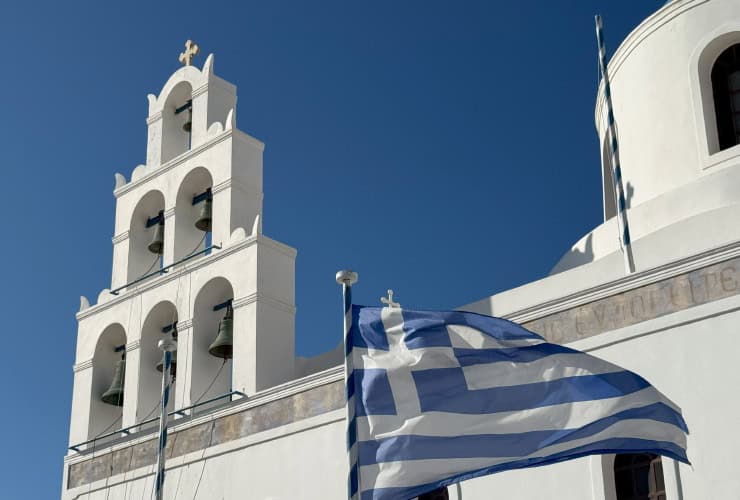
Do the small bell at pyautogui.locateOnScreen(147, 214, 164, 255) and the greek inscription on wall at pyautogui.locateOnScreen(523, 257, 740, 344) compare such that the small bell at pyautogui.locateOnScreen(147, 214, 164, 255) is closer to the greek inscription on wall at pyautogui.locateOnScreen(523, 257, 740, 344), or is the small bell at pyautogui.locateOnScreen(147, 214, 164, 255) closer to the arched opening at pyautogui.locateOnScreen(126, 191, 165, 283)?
the arched opening at pyautogui.locateOnScreen(126, 191, 165, 283)

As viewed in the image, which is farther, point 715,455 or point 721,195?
point 721,195

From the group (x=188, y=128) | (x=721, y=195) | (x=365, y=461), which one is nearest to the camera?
(x=365, y=461)

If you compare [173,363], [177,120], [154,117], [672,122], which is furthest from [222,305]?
[672,122]

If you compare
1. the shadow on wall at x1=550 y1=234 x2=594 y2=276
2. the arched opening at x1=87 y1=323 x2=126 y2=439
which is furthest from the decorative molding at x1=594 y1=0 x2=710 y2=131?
the arched opening at x1=87 y1=323 x2=126 y2=439

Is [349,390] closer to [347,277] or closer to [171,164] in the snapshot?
[347,277]

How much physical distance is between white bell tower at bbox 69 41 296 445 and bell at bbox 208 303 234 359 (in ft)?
0.51

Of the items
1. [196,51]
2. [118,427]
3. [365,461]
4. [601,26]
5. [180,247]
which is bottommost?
[365,461]

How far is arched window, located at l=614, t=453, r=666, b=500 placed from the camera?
32.5ft

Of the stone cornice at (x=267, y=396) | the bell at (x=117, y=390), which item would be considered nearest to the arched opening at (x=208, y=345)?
the stone cornice at (x=267, y=396)

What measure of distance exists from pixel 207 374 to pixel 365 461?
7.21m

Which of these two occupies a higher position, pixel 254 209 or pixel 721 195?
pixel 254 209

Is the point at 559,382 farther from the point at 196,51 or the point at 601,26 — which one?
the point at 196,51

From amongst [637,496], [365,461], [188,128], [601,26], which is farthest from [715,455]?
[188,128]

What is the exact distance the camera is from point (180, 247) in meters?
15.3
